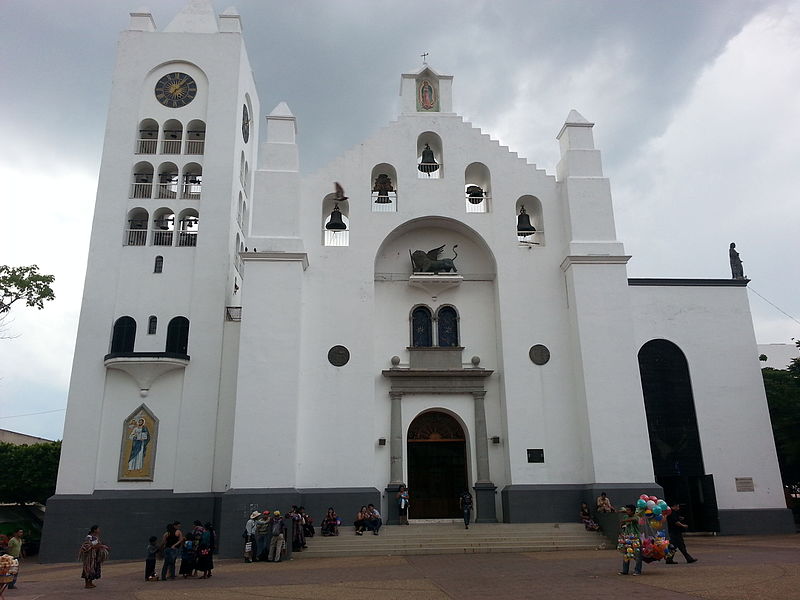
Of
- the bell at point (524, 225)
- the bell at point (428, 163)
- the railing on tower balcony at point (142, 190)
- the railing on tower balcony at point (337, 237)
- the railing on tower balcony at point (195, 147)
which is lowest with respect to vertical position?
the railing on tower balcony at point (337, 237)

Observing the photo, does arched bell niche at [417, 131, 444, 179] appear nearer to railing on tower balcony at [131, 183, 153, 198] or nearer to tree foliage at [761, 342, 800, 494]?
railing on tower balcony at [131, 183, 153, 198]

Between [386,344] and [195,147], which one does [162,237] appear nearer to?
[195,147]

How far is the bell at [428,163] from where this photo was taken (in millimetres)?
24984

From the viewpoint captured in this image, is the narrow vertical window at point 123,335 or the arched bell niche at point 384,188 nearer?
the narrow vertical window at point 123,335

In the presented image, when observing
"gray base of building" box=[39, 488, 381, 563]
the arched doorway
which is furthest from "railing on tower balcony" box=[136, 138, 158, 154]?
the arched doorway

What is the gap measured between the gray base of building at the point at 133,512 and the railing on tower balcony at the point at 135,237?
896 centimetres

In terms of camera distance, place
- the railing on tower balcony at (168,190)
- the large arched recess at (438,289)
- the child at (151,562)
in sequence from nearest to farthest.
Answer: the child at (151,562) → the large arched recess at (438,289) → the railing on tower balcony at (168,190)

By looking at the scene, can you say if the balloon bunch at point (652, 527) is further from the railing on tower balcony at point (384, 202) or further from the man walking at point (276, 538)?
the railing on tower balcony at point (384, 202)

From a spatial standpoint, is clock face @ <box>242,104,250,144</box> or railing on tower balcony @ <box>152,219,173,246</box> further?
clock face @ <box>242,104,250,144</box>

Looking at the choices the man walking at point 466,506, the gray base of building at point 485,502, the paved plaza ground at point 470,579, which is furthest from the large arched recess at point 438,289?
the paved plaza ground at point 470,579

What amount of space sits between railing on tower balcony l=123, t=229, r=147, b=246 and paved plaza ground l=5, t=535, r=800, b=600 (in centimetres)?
1158

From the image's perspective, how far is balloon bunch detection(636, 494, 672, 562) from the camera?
44.9 feet

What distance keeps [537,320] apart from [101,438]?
15.4m

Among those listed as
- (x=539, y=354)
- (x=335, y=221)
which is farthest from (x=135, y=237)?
(x=539, y=354)
